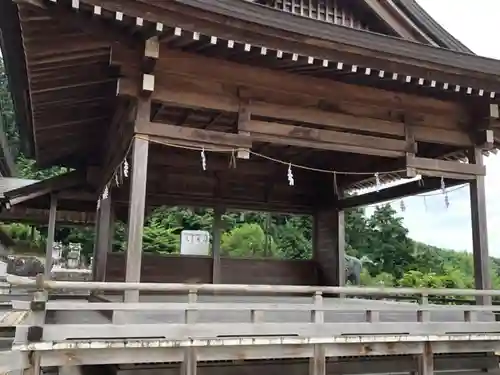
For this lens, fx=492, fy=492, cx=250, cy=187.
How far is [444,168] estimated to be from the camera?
7504 millimetres

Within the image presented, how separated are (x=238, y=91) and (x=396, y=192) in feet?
14.7

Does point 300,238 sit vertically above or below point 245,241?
above

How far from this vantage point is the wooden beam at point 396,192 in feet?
28.7

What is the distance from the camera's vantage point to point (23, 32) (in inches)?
198

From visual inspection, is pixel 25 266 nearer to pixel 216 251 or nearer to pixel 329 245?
pixel 216 251

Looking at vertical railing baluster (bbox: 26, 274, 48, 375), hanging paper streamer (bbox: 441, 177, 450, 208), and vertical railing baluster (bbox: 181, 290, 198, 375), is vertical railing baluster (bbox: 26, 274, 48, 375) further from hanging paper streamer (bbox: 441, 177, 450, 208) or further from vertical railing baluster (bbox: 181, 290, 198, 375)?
hanging paper streamer (bbox: 441, 177, 450, 208)

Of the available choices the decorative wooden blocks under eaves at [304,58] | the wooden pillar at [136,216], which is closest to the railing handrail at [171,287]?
the wooden pillar at [136,216]

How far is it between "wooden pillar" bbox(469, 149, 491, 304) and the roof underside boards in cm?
150

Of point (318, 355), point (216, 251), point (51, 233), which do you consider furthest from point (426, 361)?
point (51, 233)

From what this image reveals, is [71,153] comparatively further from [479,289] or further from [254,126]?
[479,289]

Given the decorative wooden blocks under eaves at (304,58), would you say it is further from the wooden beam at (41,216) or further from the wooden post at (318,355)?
the wooden beam at (41,216)

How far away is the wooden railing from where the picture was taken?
4.60m

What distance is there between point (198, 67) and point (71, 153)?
515cm

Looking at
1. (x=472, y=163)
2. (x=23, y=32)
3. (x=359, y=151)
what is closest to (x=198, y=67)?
(x=23, y=32)
